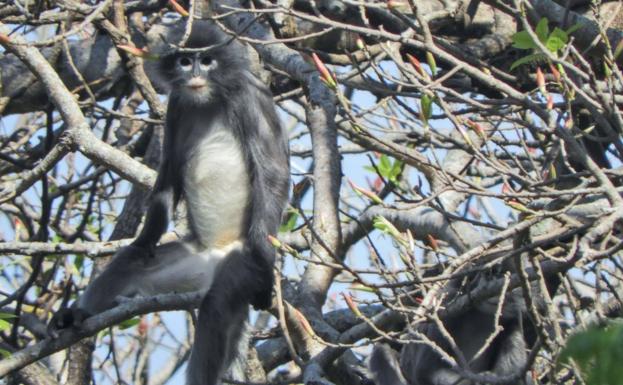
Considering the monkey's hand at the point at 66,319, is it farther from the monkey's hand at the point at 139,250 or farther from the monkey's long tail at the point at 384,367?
the monkey's long tail at the point at 384,367

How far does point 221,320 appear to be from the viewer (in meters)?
4.35

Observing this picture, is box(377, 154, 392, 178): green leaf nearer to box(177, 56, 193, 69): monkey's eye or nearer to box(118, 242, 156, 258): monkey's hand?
box(177, 56, 193, 69): monkey's eye

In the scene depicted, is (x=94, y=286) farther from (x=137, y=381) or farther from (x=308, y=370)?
(x=137, y=381)

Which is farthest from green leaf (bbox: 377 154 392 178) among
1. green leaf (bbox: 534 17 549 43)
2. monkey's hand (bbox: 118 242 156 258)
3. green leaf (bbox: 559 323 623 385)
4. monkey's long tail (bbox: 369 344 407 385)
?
green leaf (bbox: 559 323 623 385)

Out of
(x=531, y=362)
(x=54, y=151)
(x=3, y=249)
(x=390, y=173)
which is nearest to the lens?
(x=531, y=362)

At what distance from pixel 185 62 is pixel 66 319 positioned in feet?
5.87

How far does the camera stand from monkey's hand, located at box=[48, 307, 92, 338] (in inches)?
153

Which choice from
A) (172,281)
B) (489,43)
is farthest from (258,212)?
(489,43)

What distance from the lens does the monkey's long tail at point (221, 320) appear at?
4.27 m

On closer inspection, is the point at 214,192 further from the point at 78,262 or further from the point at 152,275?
the point at 78,262

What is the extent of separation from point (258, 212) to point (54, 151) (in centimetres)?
101

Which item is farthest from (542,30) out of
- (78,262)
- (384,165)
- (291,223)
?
(78,262)

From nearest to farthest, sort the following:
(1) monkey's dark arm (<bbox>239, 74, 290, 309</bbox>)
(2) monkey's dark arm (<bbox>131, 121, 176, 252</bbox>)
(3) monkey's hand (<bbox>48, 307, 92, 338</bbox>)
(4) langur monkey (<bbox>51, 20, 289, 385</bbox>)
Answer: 1. (3) monkey's hand (<bbox>48, 307, 92, 338</bbox>)
2. (4) langur monkey (<bbox>51, 20, 289, 385</bbox>)
3. (1) monkey's dark arm (<bbox>239, 74, 290, 309</bbox>)
4. (2) monkey's dark arm (<bbox>131, 121, 176, 252</bbox>)

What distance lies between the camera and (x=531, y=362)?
2.67 metres
